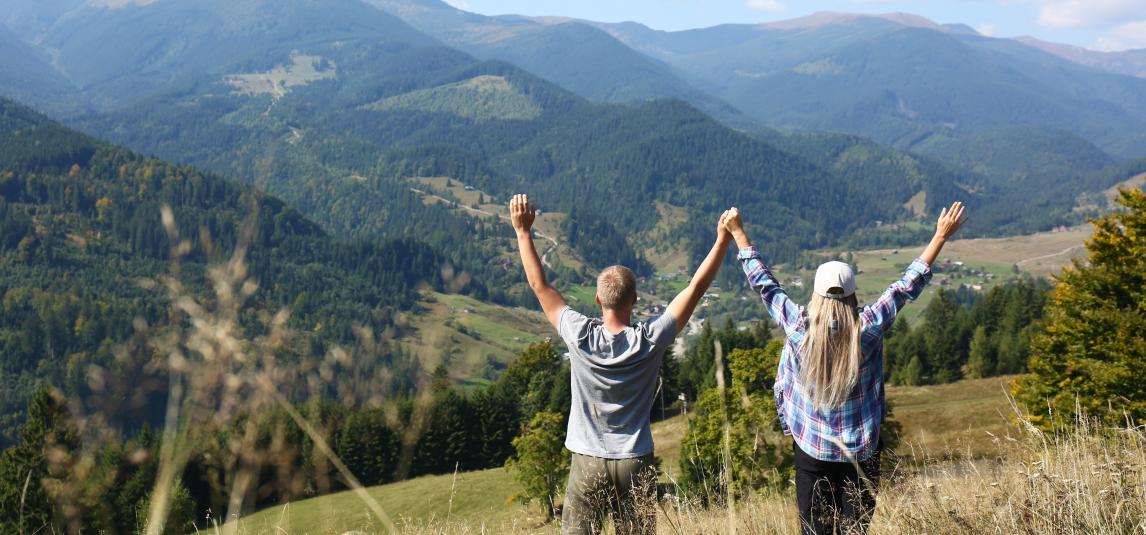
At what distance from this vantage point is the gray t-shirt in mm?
4617

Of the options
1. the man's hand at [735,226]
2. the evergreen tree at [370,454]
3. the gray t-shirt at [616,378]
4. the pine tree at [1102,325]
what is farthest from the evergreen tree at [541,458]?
the gray t-shirt at [616,378]

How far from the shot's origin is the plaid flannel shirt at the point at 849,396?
15.4 feet

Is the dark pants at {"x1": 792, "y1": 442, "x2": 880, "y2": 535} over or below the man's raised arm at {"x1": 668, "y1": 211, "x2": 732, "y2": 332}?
below

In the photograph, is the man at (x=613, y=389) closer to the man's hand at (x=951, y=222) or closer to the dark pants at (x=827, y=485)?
the dark pants at (x=827, y=485)

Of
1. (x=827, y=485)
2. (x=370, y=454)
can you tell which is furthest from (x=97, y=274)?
(x=827, y=485)

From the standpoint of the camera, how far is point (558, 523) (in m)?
6.00

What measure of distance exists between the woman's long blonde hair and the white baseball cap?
1.4 inches

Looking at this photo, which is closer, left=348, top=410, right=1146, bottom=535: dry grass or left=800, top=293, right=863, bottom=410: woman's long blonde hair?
left=348, top=410, right=1146, bottom=535: dry grass

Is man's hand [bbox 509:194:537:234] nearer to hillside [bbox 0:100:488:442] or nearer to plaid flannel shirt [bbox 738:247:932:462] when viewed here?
plaid flannel shirt [bbox 738:247:932:462]

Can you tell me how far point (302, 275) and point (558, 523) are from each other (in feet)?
596

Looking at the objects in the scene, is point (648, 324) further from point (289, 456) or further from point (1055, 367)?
point (1055, 367)

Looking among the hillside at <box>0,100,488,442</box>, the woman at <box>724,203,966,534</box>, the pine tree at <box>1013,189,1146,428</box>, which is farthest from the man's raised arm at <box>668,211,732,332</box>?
the hillside at <box>0,100,488,442</box>

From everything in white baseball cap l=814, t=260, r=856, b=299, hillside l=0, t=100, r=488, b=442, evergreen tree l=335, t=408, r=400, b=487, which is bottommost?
hillside l=0, t=100, r=488, b=442

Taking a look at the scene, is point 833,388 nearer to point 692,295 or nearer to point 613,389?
point 692,295
